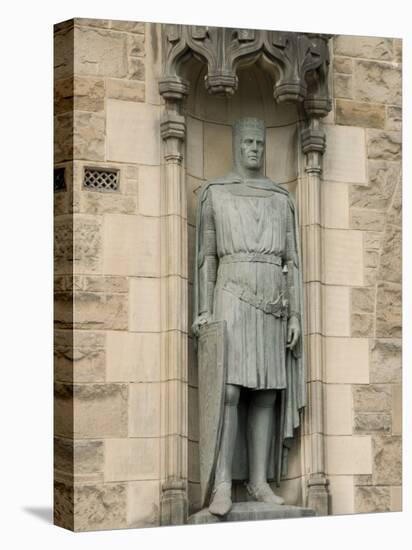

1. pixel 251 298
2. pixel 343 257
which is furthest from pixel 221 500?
pixel 343 257

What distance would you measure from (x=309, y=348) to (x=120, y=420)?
1.61 meters

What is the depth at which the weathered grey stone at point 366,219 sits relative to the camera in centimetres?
1517

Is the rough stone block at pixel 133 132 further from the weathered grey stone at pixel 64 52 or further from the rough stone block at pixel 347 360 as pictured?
the rough stone block at pixel 347 360

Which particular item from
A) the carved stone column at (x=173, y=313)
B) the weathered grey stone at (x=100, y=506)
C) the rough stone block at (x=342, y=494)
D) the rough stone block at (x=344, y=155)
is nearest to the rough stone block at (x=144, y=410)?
the carved stone column at (x=173, y=313)

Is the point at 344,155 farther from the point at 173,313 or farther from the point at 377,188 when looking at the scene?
the point at 173,313

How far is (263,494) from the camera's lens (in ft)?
48.2

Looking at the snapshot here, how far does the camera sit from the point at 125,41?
14.4 m

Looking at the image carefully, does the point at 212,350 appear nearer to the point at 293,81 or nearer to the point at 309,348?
the point at 309,348

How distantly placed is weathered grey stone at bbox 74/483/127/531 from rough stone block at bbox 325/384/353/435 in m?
1.72

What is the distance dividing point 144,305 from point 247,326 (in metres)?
0.76

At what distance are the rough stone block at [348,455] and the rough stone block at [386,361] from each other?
0.46 meters

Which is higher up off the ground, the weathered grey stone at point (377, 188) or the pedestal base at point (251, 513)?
the weathered grey stone at point (377, 188)

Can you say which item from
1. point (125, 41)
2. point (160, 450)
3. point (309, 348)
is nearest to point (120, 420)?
point (160, 450)

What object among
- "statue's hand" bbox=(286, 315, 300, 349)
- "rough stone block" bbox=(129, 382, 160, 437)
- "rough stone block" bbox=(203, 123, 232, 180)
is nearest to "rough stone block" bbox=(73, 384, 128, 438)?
"rough stone block" bbox=(129, 382, 160, 437)
